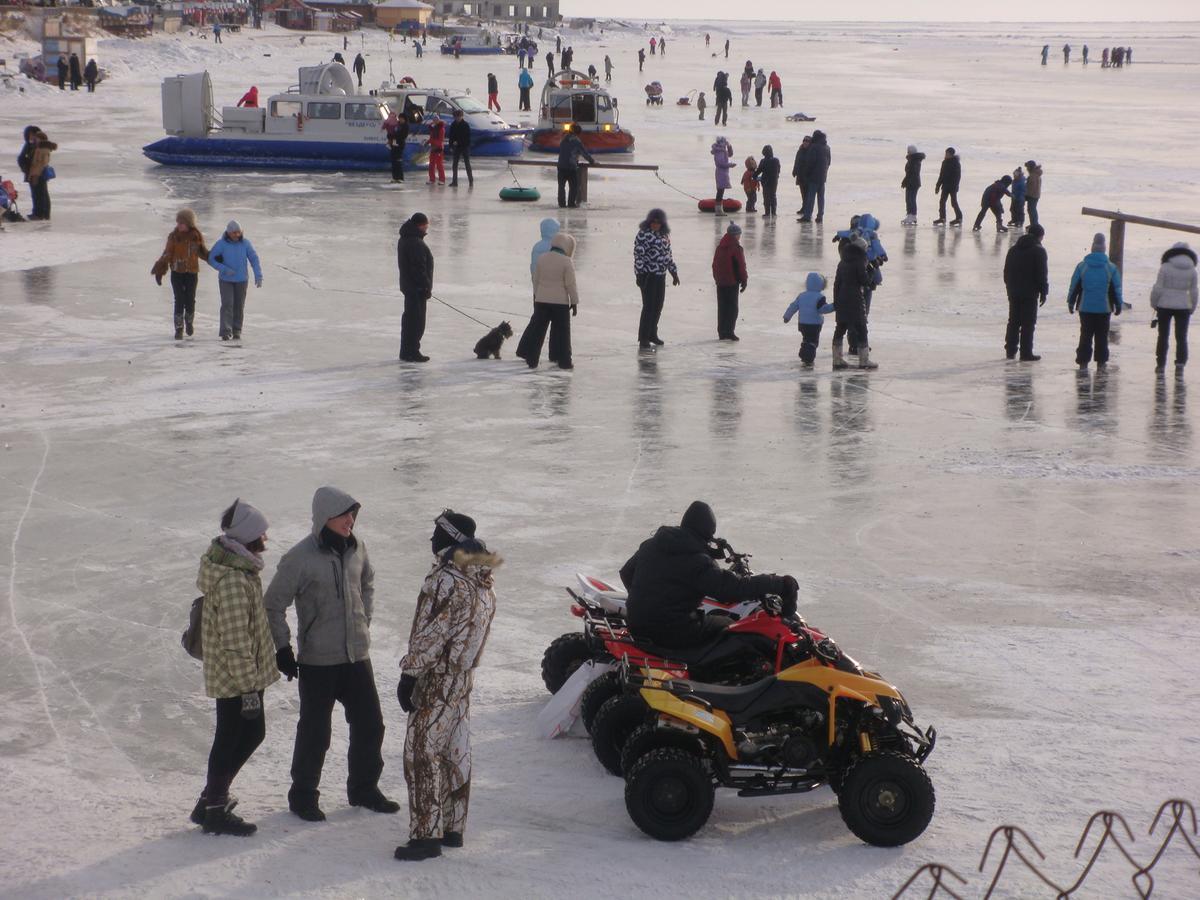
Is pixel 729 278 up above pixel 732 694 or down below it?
above

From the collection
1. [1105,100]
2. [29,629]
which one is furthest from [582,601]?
[1105,100]

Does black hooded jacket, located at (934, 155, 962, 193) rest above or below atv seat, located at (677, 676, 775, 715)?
above

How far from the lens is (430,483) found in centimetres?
950

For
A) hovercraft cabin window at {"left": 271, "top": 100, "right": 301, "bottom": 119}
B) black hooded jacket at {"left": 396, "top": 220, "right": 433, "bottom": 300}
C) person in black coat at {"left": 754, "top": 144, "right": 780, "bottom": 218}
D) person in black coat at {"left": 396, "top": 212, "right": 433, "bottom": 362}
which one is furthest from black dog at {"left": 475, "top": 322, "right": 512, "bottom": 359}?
hovercraft cabin window at {"left": 271, "top": 100, "right": 301, "bottom": 119}

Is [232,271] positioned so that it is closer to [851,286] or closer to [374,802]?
[851,286]

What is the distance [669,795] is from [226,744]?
1.51 metres

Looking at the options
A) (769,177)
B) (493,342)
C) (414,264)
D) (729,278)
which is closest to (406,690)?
(414,264)

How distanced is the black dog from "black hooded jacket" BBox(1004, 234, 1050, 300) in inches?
182

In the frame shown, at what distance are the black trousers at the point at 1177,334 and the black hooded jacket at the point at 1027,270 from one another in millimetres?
1107

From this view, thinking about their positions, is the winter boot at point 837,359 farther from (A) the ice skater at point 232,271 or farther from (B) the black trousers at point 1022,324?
(A) the ice skater at point 232,271

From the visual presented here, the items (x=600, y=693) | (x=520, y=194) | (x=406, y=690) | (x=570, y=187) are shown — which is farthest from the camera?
(x=520, y=194)

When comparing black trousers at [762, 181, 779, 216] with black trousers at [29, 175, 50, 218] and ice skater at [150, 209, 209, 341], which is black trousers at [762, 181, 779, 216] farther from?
ice skater at [150, 209, 209, 341]

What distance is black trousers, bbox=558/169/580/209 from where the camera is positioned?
23.9 m

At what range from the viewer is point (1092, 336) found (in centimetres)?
1366
